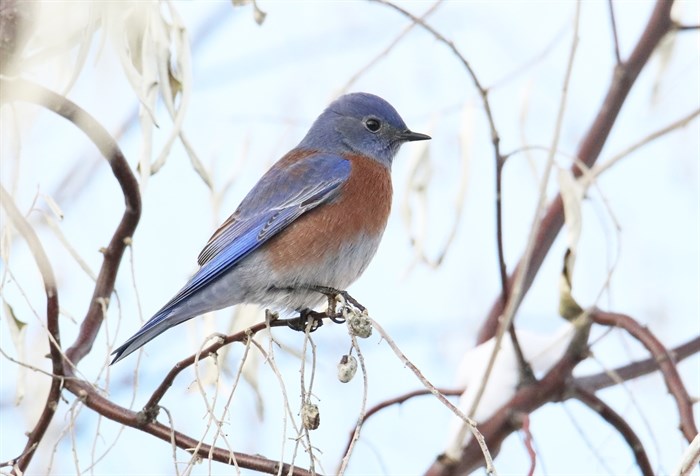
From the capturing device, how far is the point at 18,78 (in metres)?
2.49

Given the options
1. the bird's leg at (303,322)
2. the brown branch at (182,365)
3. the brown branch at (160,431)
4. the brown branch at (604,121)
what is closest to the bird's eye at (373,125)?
the brown branch at (604,121)

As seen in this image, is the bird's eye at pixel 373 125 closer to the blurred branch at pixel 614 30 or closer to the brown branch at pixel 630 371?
the blurred branch at pixel 614 30

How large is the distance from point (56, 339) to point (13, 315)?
0.26 m

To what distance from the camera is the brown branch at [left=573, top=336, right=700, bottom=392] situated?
315 centimetres

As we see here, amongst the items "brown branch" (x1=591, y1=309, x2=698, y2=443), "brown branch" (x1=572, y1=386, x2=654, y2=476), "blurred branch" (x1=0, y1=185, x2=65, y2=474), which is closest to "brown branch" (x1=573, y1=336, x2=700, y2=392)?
"brown branch" (x1=572, y1=386, x2=654, y2=476)

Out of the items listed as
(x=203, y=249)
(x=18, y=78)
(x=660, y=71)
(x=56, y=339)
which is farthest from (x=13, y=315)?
(x=660, y=71)

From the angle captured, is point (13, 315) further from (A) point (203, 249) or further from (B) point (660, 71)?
(B) point (660, 71)

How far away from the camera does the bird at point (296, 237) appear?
3.63m

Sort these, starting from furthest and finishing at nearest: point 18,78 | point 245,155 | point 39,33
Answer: point 245,155, point 39,33, point 18,78

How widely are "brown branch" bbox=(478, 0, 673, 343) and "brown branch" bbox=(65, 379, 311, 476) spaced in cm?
157

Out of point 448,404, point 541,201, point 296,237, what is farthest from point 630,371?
point 448,404

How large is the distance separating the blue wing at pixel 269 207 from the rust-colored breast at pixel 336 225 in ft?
0.14

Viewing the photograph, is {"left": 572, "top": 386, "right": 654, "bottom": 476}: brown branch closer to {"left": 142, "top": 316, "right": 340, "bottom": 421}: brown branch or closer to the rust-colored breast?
the rust-colored breast

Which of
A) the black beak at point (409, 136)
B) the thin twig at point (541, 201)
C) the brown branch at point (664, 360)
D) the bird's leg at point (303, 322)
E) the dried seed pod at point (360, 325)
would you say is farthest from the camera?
the black beak at point (409, 136)
